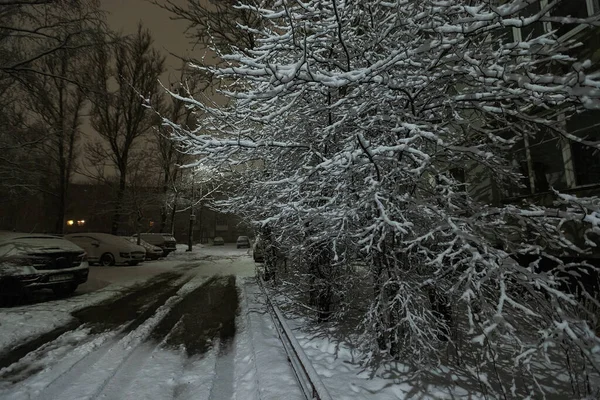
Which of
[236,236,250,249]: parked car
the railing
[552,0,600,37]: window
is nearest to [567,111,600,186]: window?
[552,0,600,37]: window

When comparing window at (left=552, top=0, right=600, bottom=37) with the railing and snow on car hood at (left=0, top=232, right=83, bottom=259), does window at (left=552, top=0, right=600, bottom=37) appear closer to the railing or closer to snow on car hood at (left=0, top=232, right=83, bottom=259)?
the railing

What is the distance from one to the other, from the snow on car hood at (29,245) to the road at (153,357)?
184 cm

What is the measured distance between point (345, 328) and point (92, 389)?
141 inches

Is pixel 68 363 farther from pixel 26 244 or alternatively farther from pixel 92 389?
pixel 26 244

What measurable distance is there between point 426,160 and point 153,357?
176 inches

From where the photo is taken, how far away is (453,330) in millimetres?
4602

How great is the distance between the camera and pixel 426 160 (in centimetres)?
289

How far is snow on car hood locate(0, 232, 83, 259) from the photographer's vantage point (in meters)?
7.44

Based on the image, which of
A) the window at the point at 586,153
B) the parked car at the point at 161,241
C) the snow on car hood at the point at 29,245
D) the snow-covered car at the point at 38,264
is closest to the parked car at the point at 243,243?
the parked car at the point at 161,241

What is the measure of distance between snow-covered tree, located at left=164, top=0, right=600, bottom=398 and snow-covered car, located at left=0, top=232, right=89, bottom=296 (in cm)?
575

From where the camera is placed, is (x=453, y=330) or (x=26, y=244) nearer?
(x=453, y=330)

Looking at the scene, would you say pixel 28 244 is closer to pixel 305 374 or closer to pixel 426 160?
pixel 305 374

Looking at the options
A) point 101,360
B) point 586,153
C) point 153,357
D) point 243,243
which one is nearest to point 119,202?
point 243,243

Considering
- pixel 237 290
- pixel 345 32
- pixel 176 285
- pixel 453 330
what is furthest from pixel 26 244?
pixel 453 330
